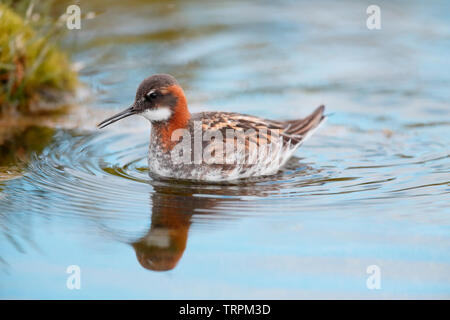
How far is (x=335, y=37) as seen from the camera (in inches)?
525

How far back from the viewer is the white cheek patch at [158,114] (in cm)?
757

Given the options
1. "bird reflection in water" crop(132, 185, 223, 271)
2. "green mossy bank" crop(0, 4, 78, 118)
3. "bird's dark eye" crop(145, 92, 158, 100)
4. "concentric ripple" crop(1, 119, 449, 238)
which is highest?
"green mossy bank" crop(0, 4, 78, 118)

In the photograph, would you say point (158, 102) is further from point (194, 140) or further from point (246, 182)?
point (246, 182)

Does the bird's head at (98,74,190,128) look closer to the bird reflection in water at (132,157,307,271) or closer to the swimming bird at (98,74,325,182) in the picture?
the swimming bird at (98,74,325,182)

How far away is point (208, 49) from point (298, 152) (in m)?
4.56

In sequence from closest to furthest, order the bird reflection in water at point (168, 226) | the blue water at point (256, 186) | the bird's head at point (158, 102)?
the blue water at point (256, 186) → the bird reflection in water at point (168, 226) → the bird's head at point (158, 102)

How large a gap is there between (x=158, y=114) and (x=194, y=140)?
50 cm

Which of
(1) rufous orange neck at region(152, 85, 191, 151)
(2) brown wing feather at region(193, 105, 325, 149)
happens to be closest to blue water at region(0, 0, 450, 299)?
(2) brown wing feather at region(193, 105, 325, 149)

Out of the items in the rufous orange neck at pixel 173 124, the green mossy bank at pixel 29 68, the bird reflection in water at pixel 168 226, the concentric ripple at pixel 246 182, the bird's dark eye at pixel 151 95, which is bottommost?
the bird reflection in water at pixel 168 226

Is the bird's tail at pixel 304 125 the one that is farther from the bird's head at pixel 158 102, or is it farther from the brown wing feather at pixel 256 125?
the bird's head at pixel 158 102

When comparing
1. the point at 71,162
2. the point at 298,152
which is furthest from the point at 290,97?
the point at 71,162

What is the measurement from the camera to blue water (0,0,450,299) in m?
5.23

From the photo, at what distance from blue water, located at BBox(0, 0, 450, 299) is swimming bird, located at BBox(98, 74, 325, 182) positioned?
26 centimetres

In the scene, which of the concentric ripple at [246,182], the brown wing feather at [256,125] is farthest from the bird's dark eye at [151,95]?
the concentric ripple at [246,182]
